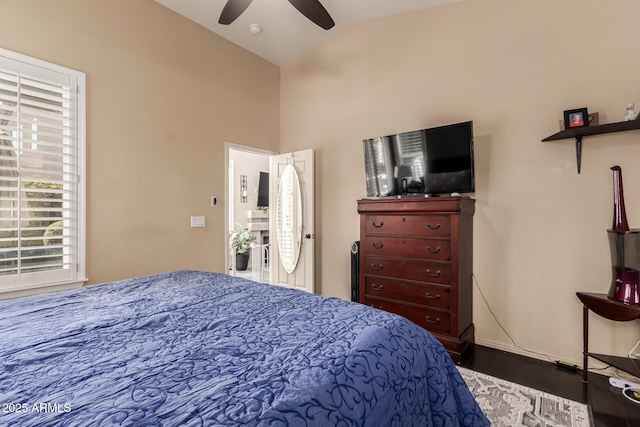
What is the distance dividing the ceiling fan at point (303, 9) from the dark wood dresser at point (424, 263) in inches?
64.4

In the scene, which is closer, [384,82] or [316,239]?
[384,82]

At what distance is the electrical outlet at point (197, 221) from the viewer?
11.4 ft

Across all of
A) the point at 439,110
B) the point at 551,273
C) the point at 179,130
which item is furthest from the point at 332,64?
the point at 551,273

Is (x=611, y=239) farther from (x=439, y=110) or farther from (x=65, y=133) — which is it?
(x=65, y=133)

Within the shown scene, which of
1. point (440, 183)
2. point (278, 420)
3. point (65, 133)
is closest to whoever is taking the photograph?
point (278, 420)

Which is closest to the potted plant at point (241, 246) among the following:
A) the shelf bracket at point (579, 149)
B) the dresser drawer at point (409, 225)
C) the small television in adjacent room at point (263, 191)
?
the small television in adjacent room at point (263, 191)

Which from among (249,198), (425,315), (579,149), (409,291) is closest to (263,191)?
(249,198)

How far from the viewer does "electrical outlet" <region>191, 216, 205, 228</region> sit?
347 centimetres

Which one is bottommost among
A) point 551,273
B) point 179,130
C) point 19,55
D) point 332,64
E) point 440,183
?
point 551,273

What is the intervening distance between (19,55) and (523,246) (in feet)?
14.4

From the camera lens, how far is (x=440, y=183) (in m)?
2.89

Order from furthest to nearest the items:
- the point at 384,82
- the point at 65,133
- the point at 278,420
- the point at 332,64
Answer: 1. the point at 332,64
2. the point at 384,82
3. the point at 65,133
4. the point at 278,420

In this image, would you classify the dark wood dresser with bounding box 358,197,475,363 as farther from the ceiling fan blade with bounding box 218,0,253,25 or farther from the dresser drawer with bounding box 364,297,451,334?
the ceiling fan blade with bounding box 218,0,253,25

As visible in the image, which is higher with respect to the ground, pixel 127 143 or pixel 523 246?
pixel 127 143
